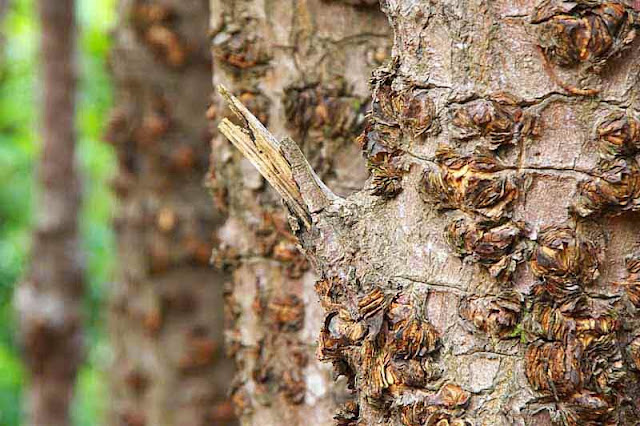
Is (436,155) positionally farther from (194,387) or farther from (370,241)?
(194,387)

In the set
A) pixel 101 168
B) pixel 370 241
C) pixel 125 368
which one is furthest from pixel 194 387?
pixel 101 168

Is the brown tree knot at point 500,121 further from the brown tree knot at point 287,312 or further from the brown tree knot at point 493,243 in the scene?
the brown tree knot at point 287,312

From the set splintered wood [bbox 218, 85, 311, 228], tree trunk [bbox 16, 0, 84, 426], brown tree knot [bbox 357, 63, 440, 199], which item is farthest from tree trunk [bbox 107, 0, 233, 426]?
brown tree knot [bbox 357, 63, 440, 199]

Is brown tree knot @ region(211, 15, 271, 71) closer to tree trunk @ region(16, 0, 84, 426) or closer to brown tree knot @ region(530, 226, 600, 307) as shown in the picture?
brown tree knot @ region(530, 226, 600, 307)

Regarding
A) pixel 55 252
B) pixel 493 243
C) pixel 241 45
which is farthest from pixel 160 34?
pixel 493 243

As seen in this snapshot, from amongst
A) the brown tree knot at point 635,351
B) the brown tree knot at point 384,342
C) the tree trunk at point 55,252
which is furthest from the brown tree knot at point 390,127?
the tree trunk at point 55,252

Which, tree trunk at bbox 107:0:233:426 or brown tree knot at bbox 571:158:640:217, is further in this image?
tree trunk at bbox 107:0:233:426
